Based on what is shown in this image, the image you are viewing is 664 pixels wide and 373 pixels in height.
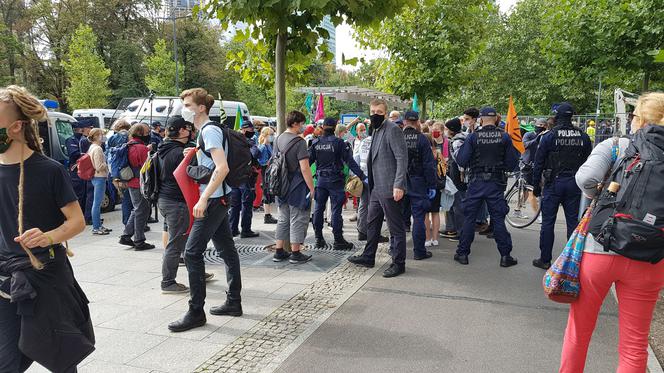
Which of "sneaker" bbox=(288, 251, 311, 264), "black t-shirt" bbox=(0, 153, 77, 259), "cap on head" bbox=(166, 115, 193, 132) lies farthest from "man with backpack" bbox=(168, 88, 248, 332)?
"sneaker" bbox=(288, 251, 311, 264)

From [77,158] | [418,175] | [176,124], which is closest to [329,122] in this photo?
[418,175]

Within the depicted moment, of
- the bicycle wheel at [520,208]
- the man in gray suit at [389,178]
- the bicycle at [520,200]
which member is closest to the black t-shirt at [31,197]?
the man in gray suit at [389,178]

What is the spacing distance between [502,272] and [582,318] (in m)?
3.45

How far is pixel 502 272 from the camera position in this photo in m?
6.34

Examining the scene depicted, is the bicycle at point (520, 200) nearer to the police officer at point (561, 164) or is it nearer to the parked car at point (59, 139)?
the police officer at point (561, 164)

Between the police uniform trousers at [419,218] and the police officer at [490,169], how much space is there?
0.57 m

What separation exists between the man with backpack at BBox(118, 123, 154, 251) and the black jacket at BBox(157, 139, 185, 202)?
231cm

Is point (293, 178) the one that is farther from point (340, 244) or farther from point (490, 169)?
point (490, 169)

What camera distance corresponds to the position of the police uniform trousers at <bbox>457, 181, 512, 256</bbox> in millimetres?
6434

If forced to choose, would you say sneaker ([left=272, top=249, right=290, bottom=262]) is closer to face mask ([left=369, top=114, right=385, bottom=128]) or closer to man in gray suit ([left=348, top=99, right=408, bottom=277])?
man in gray suit ([left=348, top=99, right=408, bottom=277])

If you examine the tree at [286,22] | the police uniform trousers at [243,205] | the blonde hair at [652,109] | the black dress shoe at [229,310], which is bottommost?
the black dress shoe at [229,310]

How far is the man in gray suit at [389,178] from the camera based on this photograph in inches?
231

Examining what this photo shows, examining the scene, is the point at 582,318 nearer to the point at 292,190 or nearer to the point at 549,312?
the point at 549,312

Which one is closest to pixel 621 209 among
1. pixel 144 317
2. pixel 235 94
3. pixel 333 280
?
pixel 333 280
